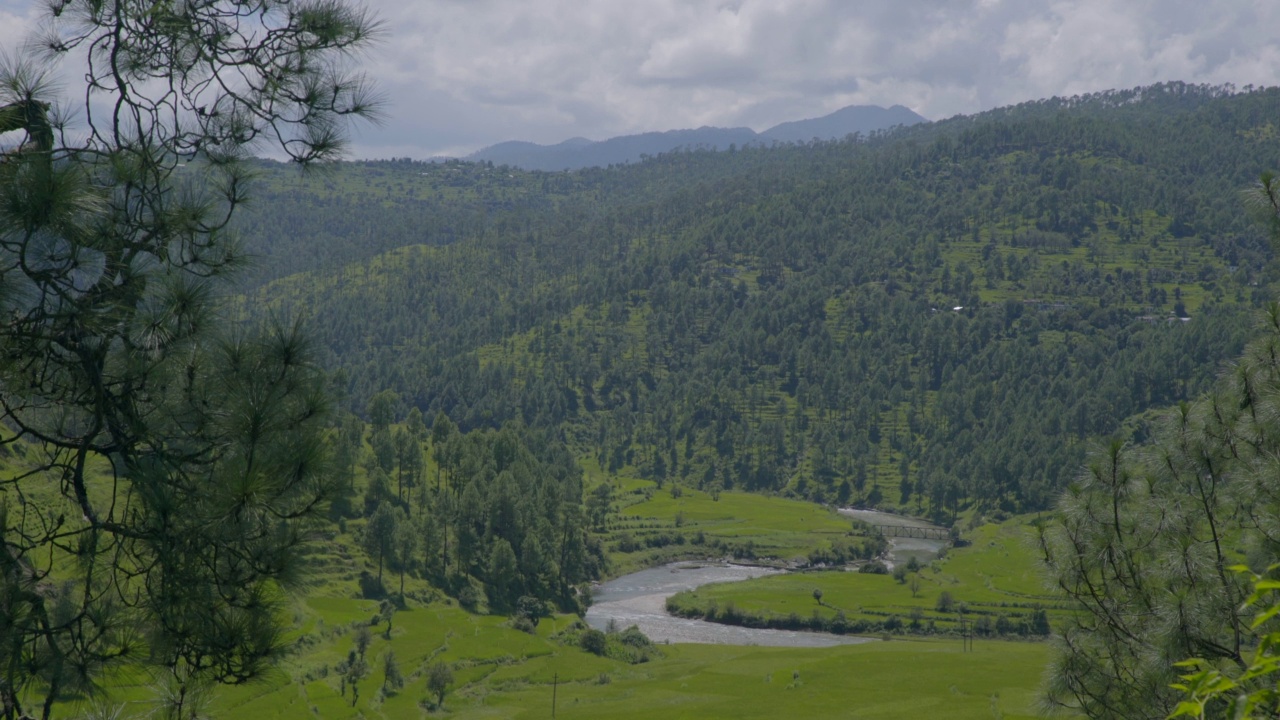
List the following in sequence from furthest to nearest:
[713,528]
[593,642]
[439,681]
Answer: [713,528] < [593,642] < [439,681]

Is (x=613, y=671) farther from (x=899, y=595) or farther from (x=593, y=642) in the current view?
(x=899, y=595)

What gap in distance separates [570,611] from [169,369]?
7239 cm

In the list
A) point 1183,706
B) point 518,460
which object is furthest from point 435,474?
point 1183,706

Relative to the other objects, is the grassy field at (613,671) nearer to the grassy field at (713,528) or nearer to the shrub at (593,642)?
the shrub at (593,642)

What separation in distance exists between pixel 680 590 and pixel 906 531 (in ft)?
117

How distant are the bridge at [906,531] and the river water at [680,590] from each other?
6.18 feet

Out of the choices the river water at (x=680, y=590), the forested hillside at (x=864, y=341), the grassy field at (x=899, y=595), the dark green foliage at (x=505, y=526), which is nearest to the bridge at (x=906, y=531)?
the river water at (x=680, y=590)

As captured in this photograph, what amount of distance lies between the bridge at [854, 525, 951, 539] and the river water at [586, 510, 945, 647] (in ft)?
6.18

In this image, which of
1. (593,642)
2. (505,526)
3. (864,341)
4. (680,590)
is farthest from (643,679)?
(864,341)

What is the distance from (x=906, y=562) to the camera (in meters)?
91.9

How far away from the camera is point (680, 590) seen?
8588 centimetres

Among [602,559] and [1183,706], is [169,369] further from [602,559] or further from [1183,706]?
[602,559]

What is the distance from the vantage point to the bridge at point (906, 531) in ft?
348

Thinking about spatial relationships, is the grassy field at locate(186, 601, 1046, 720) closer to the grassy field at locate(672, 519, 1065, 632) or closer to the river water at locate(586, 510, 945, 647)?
the river water at locate(586, 510, 945, 647)
